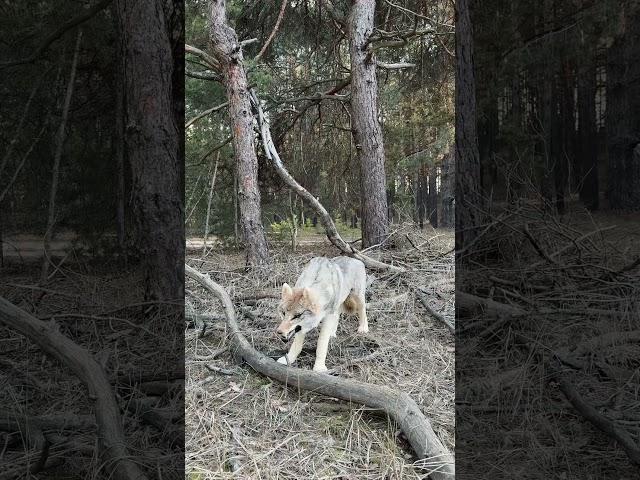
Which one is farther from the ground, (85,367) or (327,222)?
(327,222)

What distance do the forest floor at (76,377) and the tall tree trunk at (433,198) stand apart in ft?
19.8

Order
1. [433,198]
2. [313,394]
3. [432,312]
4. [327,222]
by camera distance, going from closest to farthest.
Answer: [313,394], [432,312], [327,222], [433,198]

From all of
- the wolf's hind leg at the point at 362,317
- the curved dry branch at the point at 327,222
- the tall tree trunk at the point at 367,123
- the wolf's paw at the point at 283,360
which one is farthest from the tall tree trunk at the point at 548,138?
the tall tree trunk at the point at 367,123

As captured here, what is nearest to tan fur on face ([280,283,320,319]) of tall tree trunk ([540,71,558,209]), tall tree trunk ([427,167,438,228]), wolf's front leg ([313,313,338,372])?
wolf's front leg ([313,313,338,372])

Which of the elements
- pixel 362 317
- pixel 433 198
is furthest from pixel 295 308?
pixel 433 198

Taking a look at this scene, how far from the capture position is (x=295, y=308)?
2361mm

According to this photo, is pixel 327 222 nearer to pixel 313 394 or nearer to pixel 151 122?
pixel 313 394

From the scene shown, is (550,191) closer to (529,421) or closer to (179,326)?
(529,421)

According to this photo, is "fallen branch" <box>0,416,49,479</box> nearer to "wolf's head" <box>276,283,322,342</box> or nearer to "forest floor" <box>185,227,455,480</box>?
"forest floor" <box>185,227,455,480</box>

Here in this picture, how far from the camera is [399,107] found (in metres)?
7.35

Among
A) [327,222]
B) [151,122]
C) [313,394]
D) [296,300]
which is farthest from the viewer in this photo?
[327,222]

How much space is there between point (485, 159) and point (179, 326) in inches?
31.2

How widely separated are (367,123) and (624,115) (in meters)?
3.98

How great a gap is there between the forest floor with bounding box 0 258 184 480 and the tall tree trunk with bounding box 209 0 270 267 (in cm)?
331
